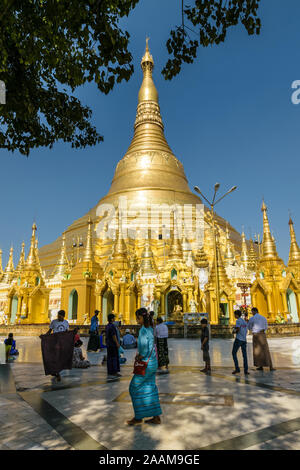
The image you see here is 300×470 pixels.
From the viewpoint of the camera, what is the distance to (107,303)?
26.3 meters

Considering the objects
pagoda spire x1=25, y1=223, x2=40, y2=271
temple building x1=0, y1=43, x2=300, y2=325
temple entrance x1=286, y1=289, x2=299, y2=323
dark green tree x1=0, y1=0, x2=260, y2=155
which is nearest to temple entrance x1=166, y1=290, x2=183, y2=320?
temple building x1=0, y1=43, x2=300, y2=325

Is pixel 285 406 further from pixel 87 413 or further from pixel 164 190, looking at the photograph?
pixel 164 190

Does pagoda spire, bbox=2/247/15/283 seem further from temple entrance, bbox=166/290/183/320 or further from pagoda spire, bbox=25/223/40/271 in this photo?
temple entrance, bbox=166/290/183/320

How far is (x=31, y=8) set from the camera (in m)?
4.55

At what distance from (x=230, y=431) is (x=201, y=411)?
783 millimetres

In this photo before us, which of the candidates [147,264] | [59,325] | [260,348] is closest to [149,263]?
[147,264]

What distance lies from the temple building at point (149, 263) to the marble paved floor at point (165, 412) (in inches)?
361

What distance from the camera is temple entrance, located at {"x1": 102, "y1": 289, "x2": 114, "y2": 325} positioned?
2603cm

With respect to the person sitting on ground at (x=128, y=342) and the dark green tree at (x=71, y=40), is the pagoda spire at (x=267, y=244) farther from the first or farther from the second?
the dark green tree at (x=71, y=40)

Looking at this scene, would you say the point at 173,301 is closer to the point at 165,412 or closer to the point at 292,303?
the point at 292,303

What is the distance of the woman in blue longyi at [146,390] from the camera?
13.1ft

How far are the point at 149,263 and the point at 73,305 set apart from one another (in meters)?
7.68

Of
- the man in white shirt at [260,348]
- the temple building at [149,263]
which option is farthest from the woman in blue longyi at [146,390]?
the temple building at [149,263]

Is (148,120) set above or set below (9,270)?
above
